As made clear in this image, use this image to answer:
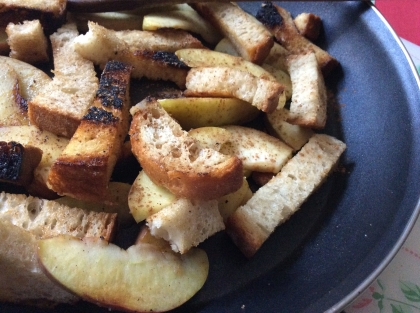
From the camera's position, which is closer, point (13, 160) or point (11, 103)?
point (13, 160)

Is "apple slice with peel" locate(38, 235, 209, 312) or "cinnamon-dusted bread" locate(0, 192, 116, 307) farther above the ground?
"apple slice with peel" locate(38, 235, 209, 312)

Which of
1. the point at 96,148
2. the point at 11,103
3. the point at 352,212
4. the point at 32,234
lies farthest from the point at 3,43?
the point at 352,212

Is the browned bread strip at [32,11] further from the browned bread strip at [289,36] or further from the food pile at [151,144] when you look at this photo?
the browned bread strip at [289,36]

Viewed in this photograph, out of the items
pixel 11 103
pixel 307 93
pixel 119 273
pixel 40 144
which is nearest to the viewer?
pixel 119 273

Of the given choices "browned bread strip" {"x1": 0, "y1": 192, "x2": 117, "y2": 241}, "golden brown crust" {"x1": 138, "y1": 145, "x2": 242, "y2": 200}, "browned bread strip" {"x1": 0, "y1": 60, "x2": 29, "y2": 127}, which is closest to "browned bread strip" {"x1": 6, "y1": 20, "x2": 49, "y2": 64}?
"browned bread strip" {"x1": 0, "y1": 60, "x2": 29, "y2": 127}

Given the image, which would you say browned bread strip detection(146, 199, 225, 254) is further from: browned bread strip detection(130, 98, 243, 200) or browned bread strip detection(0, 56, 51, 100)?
browned bread strip detection(0, 56, 51, 100)

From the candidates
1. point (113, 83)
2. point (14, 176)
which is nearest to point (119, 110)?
point (113, 83)

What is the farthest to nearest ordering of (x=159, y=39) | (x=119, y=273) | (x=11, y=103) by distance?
(x=159, y=39), (x=11, y=103), (x=119, y=273)

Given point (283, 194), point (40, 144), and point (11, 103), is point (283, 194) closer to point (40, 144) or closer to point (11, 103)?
point (40, 144)
